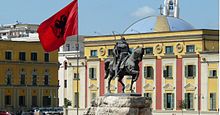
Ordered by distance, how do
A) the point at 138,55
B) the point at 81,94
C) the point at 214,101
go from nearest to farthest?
the point at 138,55 < the point at 214,101 < the point at 81,94

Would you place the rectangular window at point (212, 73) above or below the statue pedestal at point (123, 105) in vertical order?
above

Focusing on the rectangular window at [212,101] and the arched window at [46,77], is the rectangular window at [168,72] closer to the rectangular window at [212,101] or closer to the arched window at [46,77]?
the rectangular window at [212,101]

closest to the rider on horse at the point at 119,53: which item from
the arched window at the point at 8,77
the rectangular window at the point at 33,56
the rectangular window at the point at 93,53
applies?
the rectangular window at the point at 93,53

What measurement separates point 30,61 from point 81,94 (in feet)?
37.0

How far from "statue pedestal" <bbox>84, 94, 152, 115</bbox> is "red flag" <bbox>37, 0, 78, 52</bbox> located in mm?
3347

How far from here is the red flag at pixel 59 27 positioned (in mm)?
38906

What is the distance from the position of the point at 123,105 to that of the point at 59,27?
15.9 ft

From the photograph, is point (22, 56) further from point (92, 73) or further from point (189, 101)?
point (189, 101)

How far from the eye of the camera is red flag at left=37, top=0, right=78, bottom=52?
38906 millimetres

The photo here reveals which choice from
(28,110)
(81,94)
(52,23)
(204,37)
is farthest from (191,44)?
(52,23)

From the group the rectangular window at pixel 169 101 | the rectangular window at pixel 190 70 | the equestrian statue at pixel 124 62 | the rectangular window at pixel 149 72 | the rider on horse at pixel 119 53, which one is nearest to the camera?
the equestrian statue at pixel 124 62

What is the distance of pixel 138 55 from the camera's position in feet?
124

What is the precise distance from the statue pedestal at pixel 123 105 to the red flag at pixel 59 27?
3.35 metres

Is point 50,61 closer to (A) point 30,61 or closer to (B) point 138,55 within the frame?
(A) point 30,61
